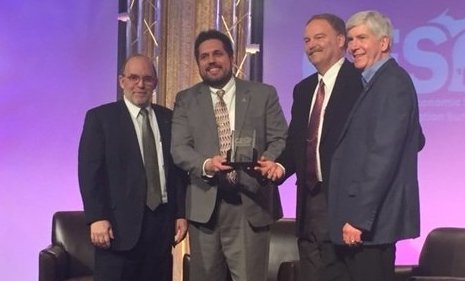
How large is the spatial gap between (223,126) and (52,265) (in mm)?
1521

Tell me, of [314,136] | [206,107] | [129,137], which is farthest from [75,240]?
[314,136]

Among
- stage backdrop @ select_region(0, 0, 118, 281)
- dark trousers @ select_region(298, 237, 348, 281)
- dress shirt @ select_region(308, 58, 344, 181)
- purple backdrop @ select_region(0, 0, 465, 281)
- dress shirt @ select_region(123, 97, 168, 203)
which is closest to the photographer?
dark trousers @ select_region(298, 237, 348, 281)

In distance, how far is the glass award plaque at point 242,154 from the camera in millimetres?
2973

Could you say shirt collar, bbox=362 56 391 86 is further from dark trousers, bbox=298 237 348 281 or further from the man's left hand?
the man's left hand

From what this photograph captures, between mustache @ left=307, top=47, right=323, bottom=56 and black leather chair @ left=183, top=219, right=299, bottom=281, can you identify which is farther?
black leather chair @ left=183, top=219, right=299, bottom=281

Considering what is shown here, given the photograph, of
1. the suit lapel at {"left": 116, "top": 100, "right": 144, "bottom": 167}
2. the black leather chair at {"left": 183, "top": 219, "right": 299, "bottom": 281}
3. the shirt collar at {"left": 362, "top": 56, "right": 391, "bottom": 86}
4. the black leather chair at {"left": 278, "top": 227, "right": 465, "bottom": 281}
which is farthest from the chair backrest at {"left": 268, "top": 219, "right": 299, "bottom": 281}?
the shirt collar at {"left": 362, "top": 56, "right": 391, "bottom": 86}

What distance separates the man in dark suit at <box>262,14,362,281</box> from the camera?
2984mm

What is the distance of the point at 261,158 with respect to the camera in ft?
10.3

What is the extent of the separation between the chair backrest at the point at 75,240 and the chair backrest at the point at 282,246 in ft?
3.66

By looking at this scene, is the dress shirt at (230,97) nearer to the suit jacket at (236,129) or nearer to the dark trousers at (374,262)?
the suit jacket at (236,129)

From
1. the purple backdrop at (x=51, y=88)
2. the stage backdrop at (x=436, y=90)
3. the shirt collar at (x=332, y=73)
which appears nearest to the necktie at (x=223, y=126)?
the shirt collar at (x=332, y=73)

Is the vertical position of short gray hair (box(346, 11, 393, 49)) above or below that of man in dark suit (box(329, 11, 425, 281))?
above

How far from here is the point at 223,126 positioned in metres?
3.23

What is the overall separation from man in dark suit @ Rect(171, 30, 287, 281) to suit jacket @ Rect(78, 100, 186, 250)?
0.16 metres
